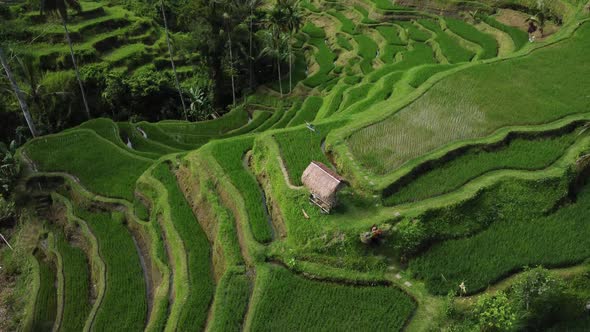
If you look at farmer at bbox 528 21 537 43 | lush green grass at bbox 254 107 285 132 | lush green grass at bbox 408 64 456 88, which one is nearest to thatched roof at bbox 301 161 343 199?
lush green grass at bbox 408 64 456 88

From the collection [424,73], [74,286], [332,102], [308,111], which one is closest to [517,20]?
[424,73]

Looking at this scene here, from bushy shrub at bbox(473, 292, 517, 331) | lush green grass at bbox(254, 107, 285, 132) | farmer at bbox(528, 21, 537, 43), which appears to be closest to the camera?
bushy shrub at bbox(473, 292, 517, 331)

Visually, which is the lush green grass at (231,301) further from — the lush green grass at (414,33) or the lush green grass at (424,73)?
the lush green grass at (414,33)

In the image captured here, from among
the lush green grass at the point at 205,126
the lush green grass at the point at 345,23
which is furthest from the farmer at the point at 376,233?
the lush green grass at the point at 345,23

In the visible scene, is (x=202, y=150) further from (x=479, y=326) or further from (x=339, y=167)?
(x=479, y=326)

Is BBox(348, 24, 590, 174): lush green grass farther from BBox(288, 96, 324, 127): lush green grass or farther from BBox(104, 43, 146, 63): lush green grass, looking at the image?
BBox(104, 43, 146, 63): lush green grass

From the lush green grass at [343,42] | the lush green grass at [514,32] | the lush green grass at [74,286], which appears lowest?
the lush green grass at [74,286]
